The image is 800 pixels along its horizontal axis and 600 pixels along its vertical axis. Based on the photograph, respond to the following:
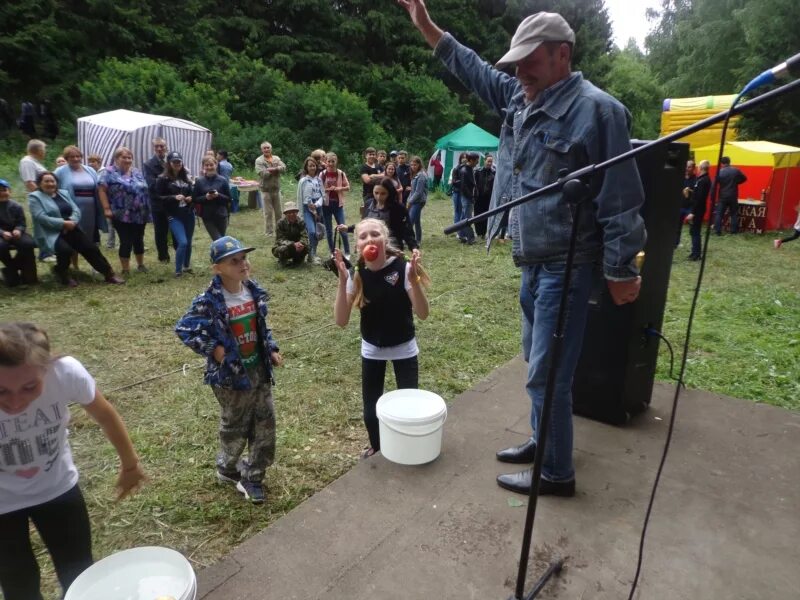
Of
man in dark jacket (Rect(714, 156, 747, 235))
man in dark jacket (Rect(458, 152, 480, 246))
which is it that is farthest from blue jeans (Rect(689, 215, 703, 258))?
man in dark jacket (Rect(458, 152, 480, 246))

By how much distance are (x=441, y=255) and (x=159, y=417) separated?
7.20 m

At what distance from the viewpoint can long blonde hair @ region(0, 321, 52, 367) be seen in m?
1.72

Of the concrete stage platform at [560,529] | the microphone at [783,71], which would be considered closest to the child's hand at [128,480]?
the concrete stage platform at [560,529]

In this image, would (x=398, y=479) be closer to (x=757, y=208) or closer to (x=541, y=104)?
(x=541, y=104)

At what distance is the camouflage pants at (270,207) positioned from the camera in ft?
38.4

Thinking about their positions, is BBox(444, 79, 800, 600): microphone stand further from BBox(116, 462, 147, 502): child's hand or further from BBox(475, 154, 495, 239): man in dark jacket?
BBox(475, 154, 495, 239): man in dark jacket

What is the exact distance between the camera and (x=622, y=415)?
11.6 ft

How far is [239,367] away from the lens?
2910 millimetres

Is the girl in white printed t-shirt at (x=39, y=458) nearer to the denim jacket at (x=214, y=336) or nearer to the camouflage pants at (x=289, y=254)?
the denim jacket at (x=214, y=336)

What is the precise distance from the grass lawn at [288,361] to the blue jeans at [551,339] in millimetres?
1418

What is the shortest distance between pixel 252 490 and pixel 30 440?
1.44 m

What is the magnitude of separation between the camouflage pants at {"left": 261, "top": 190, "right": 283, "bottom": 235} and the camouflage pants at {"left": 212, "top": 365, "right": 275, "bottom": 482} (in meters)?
9.10

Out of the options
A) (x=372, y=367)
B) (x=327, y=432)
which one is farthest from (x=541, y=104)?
(x=327, y=432)

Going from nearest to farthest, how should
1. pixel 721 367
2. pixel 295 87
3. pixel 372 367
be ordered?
pixel 372 367 < pixel 721 367 < pixel 295 87
